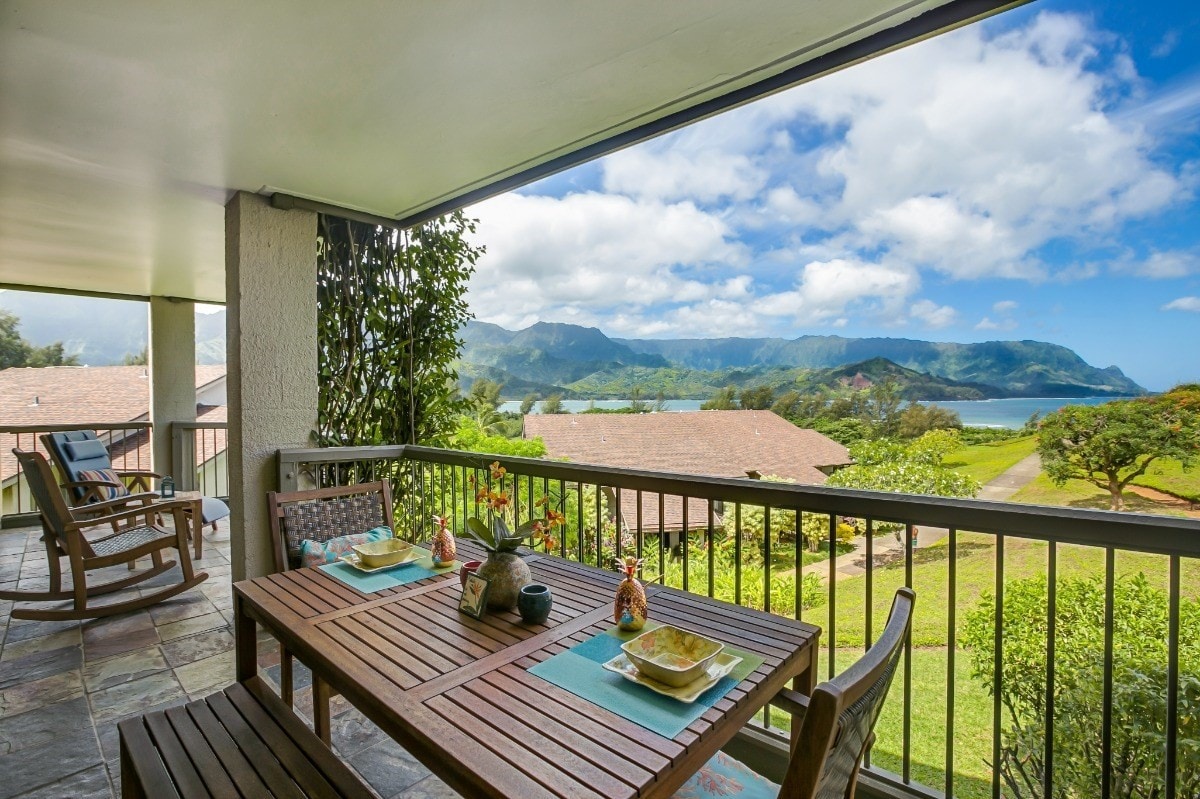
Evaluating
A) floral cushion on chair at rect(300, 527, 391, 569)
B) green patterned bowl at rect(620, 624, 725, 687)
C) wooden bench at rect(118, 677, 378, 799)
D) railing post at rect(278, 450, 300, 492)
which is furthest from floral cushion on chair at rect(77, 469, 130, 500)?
green patterned bowl at rect(620, 624, 725, 687)

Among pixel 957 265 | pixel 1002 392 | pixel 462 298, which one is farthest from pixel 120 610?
pixel 957 265

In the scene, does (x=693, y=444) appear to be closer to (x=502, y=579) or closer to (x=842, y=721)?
(x=502, y=579)

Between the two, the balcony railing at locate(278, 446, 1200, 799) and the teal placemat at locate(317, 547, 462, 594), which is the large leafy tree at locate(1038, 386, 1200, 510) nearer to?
the balcony railing at locate(278, 446, 1200, 799)

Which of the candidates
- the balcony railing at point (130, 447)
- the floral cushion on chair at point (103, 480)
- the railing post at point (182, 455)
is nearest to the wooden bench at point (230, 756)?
the floral cushion on chair at point (103, 480)

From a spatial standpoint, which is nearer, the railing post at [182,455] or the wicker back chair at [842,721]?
the wicker back chair at [842,721]

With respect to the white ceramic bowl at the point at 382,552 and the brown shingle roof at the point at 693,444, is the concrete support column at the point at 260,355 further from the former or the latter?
the brown shingle roof at the point at 693,444

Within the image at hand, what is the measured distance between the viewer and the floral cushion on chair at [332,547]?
89.7 inches

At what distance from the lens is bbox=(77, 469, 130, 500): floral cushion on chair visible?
4.92 m

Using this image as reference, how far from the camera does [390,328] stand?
4164 millimetres

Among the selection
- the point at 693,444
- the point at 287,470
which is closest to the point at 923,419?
the point at 693,444

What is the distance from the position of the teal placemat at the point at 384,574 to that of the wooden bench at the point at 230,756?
1.23ft

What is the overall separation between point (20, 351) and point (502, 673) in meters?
13.3

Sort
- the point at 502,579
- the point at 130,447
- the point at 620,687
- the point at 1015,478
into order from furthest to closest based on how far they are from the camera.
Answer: the point at 1015,478, the point at 130,447, the point at 502,579, the point at 620,687

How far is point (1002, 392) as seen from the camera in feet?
42.4
